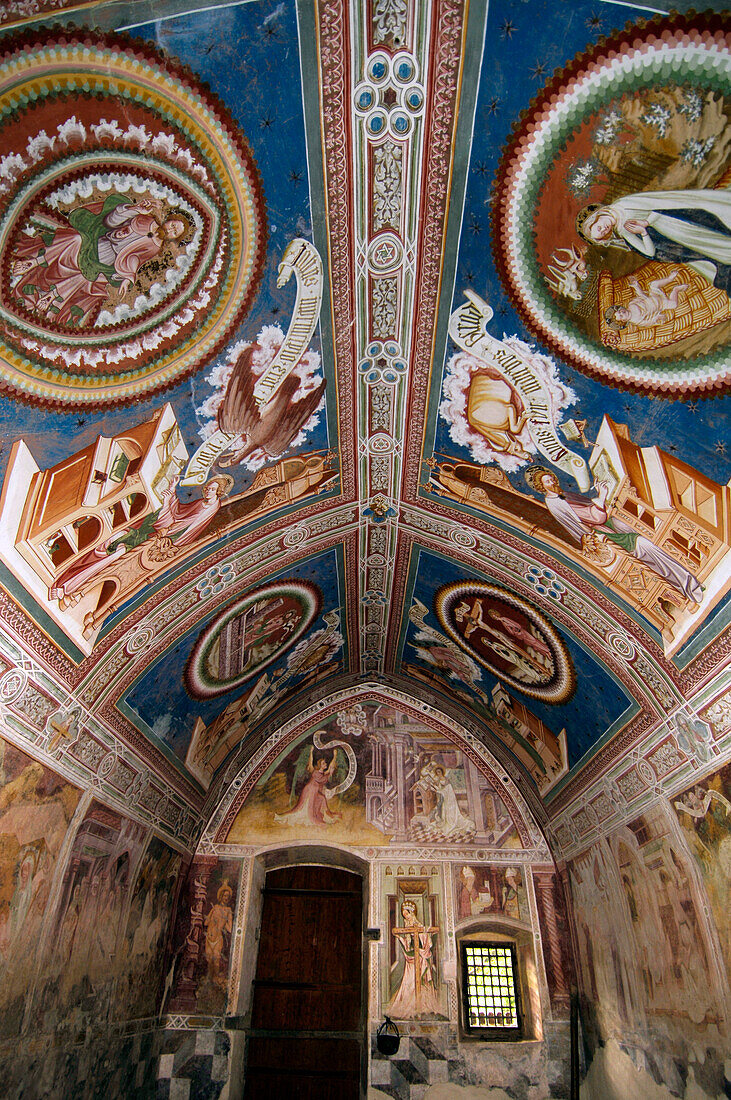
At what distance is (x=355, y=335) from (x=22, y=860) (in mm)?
6165

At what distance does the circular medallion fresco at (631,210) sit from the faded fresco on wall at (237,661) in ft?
16.1

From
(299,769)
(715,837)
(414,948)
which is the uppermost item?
(299,769)

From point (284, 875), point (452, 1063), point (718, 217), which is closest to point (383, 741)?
point (284, 875)

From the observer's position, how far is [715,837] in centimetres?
693

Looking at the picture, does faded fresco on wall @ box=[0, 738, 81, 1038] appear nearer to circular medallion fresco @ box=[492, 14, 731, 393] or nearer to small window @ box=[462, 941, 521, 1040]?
circular medallion fresco @ box=[492, 14, 731, 393]

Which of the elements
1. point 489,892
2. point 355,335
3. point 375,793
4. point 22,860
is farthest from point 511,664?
point 22,860

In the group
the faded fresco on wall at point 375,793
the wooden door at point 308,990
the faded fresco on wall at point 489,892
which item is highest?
the faded fresco on wall at point 375,793

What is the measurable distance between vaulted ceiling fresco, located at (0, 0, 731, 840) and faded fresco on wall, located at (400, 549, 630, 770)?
0.36 feet

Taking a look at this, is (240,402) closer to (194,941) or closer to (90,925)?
(90,925)

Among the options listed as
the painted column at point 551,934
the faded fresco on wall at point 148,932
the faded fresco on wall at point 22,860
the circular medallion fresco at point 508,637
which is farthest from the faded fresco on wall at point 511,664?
the faded fresco on wall at point 22,860

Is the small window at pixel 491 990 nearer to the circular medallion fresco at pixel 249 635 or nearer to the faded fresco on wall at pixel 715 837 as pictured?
the faded fresco on wall at pixel 715 837

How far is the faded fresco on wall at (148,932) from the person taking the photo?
9.46 m

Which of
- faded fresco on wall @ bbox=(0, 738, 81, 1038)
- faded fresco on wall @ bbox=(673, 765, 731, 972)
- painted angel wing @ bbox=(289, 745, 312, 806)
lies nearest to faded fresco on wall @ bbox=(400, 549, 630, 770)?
faded fresco on wall @ bbox=(673, 765, 731, 972)

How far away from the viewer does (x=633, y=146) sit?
4367mm
